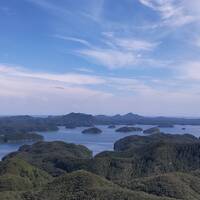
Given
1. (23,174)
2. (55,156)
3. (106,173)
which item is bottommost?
(106,173)

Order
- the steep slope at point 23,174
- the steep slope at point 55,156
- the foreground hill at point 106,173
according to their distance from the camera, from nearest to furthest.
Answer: the foreground hill at point 106,173, the steep slope at point 23,174, the steep slope at point 55,156

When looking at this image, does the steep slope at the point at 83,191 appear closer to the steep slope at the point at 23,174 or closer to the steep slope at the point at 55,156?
the steep slope at the point at 23,174

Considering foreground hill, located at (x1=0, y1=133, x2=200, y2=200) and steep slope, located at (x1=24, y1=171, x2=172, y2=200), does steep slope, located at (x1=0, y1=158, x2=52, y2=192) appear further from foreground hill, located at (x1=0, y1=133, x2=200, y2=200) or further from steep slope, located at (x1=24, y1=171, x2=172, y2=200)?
steep slope, located at (x1=24, y1=171, x2=172, y2=200)

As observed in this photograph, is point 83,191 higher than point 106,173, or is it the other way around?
point 83,191

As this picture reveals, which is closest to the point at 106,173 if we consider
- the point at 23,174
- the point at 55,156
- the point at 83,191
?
the point at 23,174

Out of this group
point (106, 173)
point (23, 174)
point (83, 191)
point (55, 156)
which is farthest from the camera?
point (55, 156)

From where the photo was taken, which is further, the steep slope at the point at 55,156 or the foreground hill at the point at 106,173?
the steep slope at the point at 55,156

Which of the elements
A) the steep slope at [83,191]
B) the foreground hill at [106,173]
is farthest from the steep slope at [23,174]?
the steep slope at [83,191]

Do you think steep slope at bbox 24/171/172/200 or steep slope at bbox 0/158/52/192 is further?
steep slope at bbox 0/158/52/192

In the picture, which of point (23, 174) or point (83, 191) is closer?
point (83, 191)

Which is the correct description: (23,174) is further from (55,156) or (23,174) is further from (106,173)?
(55,156)

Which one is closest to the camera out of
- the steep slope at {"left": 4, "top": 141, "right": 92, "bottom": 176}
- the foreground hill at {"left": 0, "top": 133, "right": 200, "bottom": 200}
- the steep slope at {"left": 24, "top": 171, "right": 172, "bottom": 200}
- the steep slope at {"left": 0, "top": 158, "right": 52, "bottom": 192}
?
the steep slope at {"left": 24, "top": 171, "right": 172, "bottom": 200}

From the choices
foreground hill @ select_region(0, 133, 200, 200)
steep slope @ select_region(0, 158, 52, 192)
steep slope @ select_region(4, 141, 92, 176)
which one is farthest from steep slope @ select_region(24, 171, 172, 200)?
steep slope @ select_region(4, 141, 92, 176)
